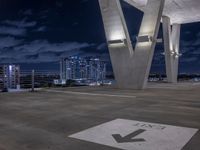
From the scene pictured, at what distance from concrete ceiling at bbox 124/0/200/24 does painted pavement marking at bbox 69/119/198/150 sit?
13.5 m

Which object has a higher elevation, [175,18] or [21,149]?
[175,18]

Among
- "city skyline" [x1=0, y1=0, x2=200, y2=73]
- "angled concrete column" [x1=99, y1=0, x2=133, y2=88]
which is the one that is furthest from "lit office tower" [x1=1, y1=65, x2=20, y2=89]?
"city skyline" [x1=0, y1=0, x2=200, y2=73]

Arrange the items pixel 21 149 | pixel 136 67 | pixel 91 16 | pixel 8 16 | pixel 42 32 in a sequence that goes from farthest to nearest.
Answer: pixel 42 32, pixel 91 16, pixel 8 16, pixel 136 67, pixel 21 149

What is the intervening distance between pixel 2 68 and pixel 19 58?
41.7 m

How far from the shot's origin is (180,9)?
1734 centimetres

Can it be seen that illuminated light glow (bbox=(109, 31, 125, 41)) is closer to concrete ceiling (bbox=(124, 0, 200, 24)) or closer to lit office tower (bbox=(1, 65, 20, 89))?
lit office tower (bbox=(1, 65, 20, 89))

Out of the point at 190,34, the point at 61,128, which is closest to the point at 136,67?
A: the point at 61,128

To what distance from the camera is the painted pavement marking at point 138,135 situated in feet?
7.84

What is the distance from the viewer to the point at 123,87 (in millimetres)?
10875

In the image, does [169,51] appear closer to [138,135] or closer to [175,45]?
[175,45]

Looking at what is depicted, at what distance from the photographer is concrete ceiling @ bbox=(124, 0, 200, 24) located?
15.7m

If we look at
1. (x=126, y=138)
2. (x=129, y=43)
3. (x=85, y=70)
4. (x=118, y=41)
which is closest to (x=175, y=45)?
(x=85, y=70)

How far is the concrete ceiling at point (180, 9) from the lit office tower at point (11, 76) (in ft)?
30.3

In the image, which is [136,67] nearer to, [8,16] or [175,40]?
[175,40]
